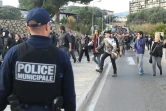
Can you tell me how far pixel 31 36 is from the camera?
9.99 ft

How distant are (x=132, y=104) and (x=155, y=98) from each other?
1.05 m

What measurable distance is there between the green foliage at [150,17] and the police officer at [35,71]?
107542 mm

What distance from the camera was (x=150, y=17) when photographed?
11400cm

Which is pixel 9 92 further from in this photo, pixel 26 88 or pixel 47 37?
pixel 47 37

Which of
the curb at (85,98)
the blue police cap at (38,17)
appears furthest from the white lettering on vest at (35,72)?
the curb at (85,98)

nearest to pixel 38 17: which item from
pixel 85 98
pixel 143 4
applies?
pixel 85 98

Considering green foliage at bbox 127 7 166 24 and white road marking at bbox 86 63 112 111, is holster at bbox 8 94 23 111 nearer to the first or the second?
white road marking at bbox 86 63 112 111

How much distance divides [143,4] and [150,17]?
62.6 metres

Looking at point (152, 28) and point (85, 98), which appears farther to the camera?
point (152, 28)

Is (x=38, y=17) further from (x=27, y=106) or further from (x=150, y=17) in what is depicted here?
(x=150, y=17)

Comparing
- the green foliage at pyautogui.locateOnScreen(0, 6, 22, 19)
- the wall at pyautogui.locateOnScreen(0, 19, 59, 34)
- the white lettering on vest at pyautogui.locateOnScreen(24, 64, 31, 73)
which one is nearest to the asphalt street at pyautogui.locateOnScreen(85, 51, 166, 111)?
the white lettering on vest at pyautogui.locateOnScreen(24, 64, 31, 73)

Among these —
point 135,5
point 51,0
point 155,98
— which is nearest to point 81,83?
point 155,98

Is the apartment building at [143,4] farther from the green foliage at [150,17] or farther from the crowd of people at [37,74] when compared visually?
the crowd of people at [37,74]

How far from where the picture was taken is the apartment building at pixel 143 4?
157m
